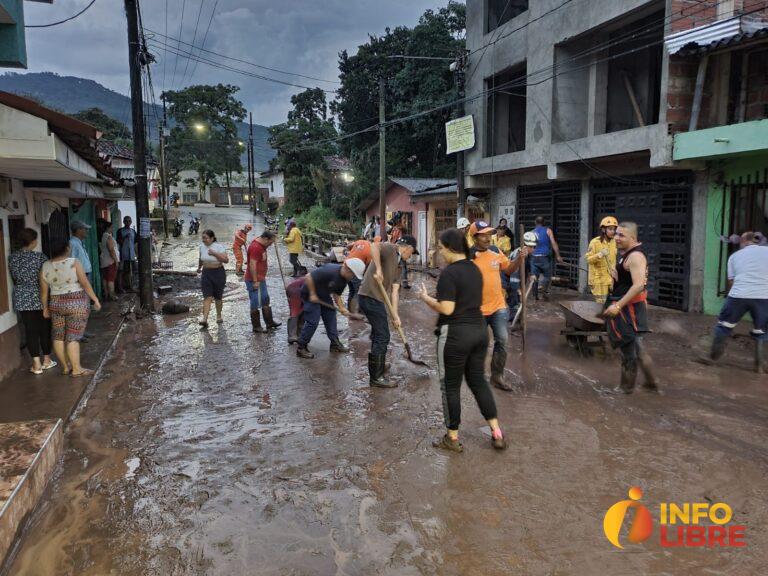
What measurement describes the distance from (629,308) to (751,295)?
1969mm

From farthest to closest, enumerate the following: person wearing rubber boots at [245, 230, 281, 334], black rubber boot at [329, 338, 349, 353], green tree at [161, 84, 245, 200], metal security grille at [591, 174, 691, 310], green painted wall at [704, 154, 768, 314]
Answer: green tree at [161, 84, 245, 200], metal security grille at [591, 174, 691, 310], green painted wall at [704, 154, 768, 314], person wearing rubber boots at [245, 230, 281, 334], black rubber boot at [329, 338, 349, 353]

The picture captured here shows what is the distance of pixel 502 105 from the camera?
16422 mm

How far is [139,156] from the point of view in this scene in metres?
10.5

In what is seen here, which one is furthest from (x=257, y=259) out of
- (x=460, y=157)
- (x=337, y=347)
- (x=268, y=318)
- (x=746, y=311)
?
(x=460, y=157)

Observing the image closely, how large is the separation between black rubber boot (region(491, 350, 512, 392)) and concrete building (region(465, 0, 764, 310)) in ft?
19.7

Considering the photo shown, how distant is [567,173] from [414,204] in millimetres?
9180

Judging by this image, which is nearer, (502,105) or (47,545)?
(47,545)

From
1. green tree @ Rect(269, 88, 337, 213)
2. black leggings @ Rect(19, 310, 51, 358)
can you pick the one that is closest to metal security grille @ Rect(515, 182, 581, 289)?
black leggings @ Rect(19, 310, 51, 358)

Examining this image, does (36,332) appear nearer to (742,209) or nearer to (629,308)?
(629,308)

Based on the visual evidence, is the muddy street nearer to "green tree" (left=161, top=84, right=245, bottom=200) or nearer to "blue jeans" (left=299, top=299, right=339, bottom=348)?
"blue jeans" (left=299, top=299, right=339, bottom=348)

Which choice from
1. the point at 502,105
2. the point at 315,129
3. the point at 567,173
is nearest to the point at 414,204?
the point at 502,105

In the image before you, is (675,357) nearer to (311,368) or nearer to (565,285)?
(311,368)

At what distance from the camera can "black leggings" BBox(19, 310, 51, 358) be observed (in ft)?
19.9

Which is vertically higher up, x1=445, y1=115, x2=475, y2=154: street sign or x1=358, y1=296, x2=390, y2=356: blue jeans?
x1=445, y1=115, x2=475, y2=154: street sign
